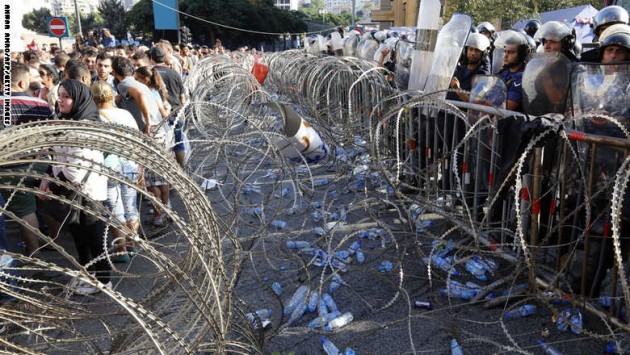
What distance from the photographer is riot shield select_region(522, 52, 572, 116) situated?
393cm

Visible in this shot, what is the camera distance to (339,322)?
3783 mm

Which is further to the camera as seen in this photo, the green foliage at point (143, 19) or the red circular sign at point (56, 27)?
the green foliage at point (143, 19)

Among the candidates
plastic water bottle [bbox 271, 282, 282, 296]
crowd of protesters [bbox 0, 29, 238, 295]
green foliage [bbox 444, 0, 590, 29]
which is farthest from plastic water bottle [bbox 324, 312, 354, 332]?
green foliage [bbox 444, 0, 590, 29]

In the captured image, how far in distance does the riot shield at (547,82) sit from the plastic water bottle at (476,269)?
144 centimetres

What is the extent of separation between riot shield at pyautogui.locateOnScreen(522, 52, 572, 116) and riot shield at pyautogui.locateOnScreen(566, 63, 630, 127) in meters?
0.43

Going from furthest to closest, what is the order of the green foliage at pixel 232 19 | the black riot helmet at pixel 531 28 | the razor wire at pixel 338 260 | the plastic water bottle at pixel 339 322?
the green foliage at pixel 232 19
the black riot helmet at pixel 531 28
the plastic water bottle at pixel 339 322
the razor wire at pixel 338 260

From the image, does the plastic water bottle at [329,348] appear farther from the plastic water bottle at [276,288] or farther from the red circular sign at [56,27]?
the red circular sign at [56,27]

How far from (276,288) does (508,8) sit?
2503 cm

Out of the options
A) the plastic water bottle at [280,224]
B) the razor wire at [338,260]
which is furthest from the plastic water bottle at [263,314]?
the plastic water bottle at [280,224]

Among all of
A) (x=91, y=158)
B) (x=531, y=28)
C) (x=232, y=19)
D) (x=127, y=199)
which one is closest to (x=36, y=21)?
(x=232, y=19)

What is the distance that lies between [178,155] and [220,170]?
165cm

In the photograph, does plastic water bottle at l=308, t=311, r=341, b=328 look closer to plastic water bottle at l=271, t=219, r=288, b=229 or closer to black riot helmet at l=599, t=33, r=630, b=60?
plastic water bottle at l=271, t=219, r=288, b=229

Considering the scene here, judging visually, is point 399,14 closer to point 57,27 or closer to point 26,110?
point 57,27

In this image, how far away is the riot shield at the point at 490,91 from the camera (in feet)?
15.0
